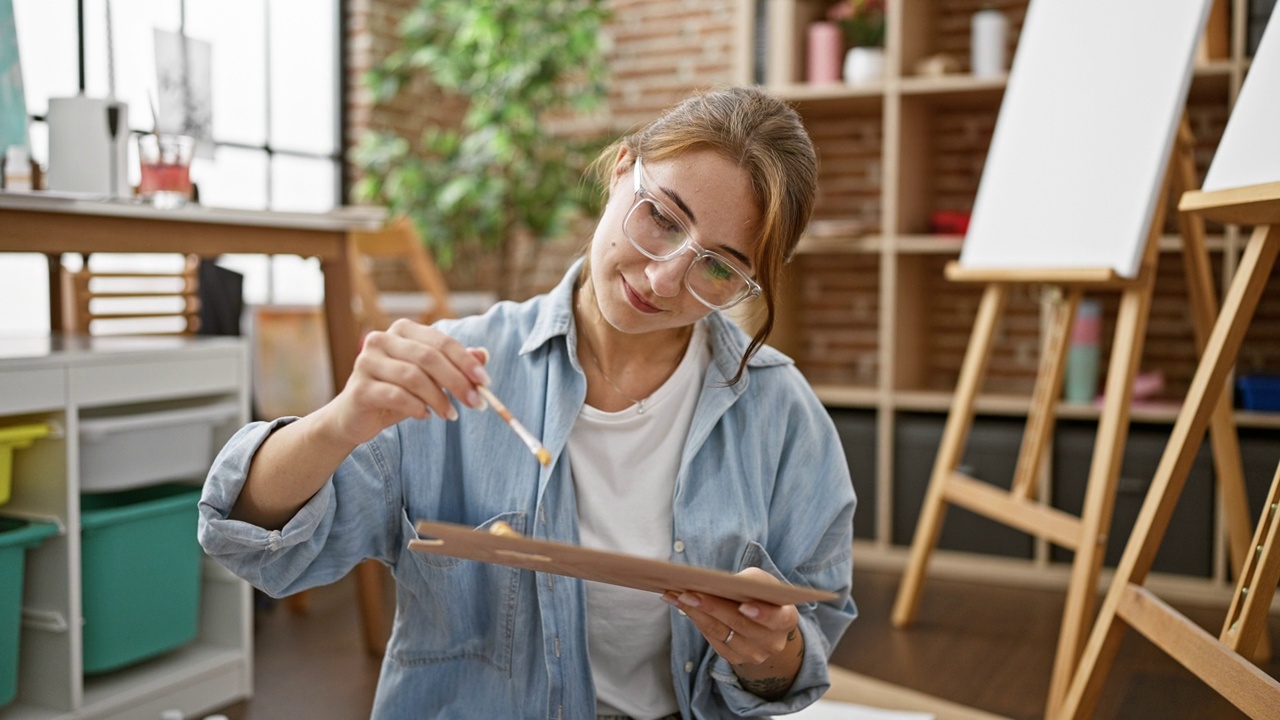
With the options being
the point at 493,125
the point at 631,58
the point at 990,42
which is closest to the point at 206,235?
the point at 493,125

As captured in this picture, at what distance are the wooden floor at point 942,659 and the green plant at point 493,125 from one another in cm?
162

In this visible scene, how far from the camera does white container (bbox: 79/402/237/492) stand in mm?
1951

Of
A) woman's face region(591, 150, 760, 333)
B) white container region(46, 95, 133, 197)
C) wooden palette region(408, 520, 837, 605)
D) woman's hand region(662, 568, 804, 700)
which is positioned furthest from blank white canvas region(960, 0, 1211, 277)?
white container region(46, 95, 133, 197)

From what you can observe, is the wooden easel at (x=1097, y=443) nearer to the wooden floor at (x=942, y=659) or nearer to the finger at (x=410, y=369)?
the wooden floor at (x=942, y=659)

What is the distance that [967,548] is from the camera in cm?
333

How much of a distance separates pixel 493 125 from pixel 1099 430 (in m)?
2.47

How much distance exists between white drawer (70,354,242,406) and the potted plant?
2177 mm

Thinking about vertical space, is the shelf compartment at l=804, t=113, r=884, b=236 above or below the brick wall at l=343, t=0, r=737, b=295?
below

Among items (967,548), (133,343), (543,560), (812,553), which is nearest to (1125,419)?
(967,548)

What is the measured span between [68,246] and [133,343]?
382 mm

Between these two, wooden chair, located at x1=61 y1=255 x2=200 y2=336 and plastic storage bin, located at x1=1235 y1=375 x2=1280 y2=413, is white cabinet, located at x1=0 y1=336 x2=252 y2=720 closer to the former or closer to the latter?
wooden chair, located at x1=61 y1=255 x2=200 y2=336

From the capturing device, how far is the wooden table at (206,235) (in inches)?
68.4

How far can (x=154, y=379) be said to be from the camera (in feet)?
6.68

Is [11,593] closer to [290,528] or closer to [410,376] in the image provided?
[290,528]
